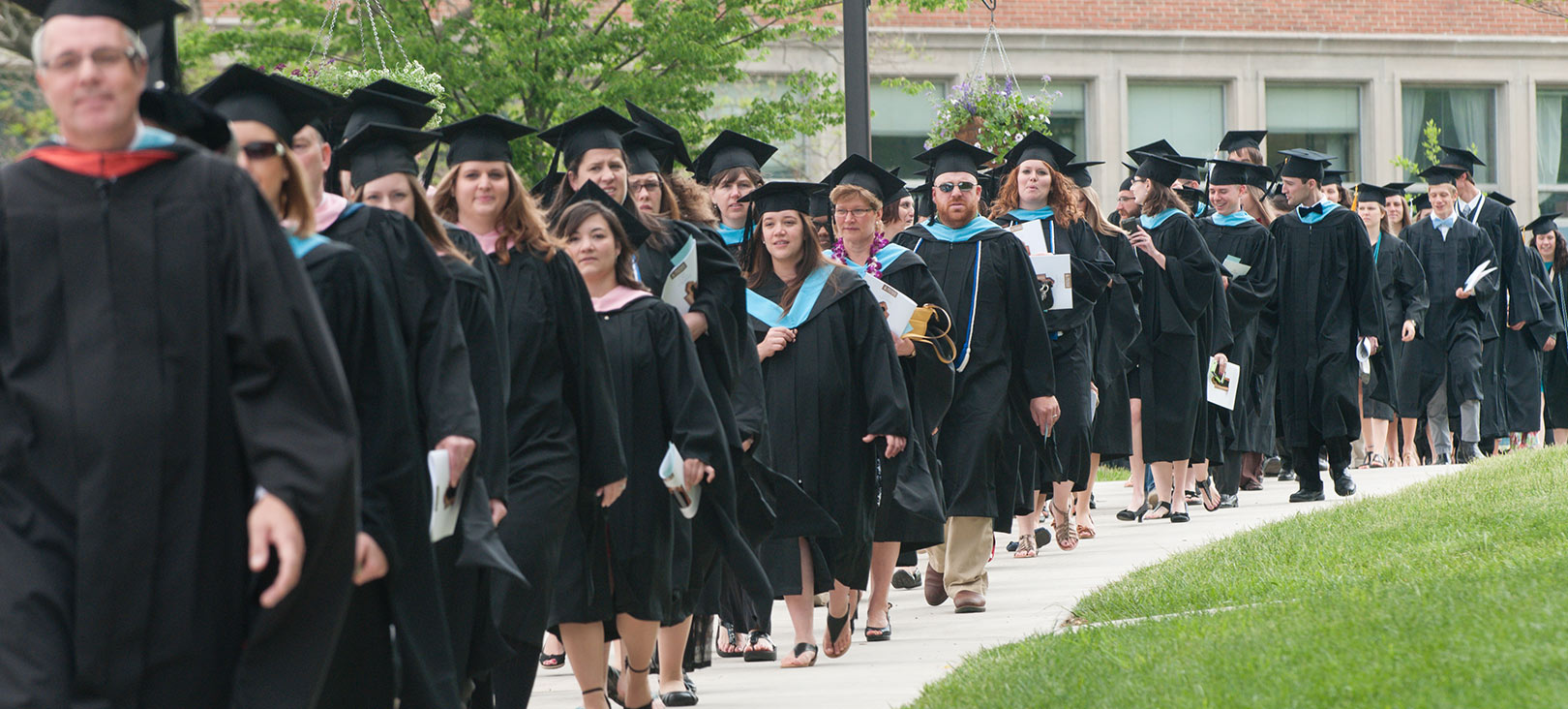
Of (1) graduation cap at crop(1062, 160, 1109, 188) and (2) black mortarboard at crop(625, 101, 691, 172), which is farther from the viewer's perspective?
(1) graduation cap at crop(1062, 160, 1109, 188)

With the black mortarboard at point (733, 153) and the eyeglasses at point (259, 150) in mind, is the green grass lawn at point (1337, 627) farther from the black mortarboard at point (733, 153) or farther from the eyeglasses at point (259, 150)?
the eyeglasses at point (259, 150)

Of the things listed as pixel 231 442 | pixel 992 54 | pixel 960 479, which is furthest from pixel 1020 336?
pixel 992 54

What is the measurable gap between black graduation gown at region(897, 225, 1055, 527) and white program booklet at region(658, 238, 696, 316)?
233cm

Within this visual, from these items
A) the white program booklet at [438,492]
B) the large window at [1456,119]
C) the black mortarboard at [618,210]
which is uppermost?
the large window at [1456,119]

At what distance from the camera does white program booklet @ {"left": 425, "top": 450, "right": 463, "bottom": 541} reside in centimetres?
464

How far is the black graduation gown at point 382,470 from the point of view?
4.34 meters

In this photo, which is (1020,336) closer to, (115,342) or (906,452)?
(906,452)

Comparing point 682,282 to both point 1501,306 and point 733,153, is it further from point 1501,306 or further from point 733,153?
point 1501,306

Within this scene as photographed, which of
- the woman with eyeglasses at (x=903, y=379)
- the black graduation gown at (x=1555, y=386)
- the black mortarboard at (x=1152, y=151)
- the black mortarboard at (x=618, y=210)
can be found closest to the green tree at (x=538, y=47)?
the black mortarboard at (x=1152, y=151)

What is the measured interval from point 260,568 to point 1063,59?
957 inches

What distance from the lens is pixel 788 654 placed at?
7.86m

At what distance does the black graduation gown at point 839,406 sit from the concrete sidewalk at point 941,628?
48 centimetres

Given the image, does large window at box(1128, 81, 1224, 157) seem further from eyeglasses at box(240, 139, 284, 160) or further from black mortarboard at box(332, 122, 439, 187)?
eyeglasses at box(240, 139, 284, 160)

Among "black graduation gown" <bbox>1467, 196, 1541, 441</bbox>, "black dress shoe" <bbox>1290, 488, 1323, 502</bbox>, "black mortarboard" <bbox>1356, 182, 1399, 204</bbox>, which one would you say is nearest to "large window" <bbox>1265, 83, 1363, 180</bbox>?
"black graduation gown" <bbox>1467, 196, 1541, 441</bbox>
